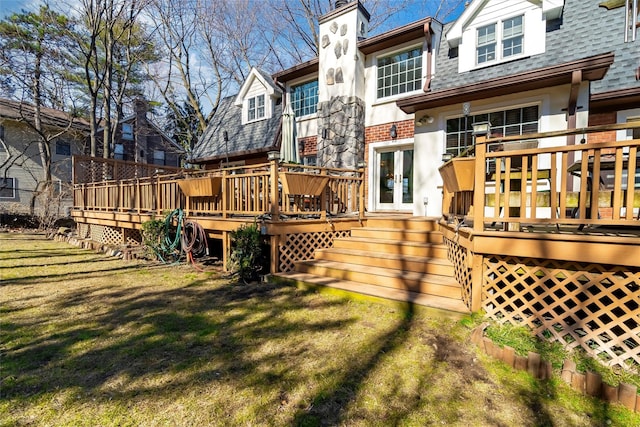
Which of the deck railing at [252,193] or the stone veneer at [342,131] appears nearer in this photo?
the deck railing at [252,193]

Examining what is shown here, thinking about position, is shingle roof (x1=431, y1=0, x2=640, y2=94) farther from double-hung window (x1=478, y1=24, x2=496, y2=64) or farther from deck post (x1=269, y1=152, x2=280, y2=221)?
deck post (x1=269, y1=152, x2=280, y2=221)

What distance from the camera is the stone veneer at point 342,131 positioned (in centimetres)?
910

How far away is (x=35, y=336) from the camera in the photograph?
3.45m

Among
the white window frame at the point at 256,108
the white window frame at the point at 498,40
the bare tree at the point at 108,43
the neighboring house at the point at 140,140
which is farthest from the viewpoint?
the neighboring house at the point at 140,140

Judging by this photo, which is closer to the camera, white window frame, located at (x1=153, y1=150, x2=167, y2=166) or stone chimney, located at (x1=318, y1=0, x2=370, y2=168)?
stone chimney, located at (x1=318, y1=0, x2=370, y2=168)

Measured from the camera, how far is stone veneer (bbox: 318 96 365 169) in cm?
910

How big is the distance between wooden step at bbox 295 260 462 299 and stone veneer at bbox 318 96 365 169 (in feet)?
14.4

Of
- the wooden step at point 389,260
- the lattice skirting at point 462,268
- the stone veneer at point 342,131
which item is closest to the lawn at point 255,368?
the lattice skirting at point 462,268

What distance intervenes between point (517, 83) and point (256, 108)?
928 centimetres

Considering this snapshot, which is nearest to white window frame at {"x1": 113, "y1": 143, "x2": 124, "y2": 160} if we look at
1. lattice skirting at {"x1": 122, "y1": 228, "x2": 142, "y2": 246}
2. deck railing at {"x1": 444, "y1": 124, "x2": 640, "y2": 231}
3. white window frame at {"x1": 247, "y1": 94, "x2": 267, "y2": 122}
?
white window frame at {"x1": 247, "y1": 94, "x2": 267, "y2": 122}

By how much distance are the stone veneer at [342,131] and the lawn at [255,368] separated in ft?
17.6

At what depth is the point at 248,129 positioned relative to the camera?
12.7 metres

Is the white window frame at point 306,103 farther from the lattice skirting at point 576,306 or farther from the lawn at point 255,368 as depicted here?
the lattice skirting at point 576,306

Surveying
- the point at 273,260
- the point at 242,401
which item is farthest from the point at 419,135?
the point at 242,401
